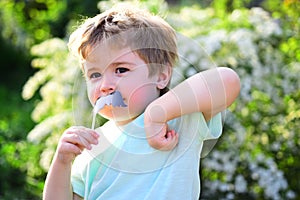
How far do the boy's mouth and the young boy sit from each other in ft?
0.04

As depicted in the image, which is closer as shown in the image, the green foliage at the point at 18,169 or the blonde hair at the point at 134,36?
the blonde hair at the point at 134,36

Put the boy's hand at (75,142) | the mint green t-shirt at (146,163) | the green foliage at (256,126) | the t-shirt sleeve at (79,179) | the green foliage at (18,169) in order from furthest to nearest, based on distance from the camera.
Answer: the green foliage at (18,169) < the green foliage at (256,126) < the t-shirt sleeve at (79,179) < the mint green t-shirt at (146,163) < the boy's hand at (75,142)

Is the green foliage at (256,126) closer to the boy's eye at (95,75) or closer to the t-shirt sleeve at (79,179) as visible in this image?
the t-shirt sleeve at (79,179)

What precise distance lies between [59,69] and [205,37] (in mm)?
1050

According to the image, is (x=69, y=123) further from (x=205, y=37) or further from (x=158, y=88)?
(x=158, y=88)

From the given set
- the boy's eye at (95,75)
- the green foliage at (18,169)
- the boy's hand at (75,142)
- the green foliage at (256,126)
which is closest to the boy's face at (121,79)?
the boy's eye at (95,75)

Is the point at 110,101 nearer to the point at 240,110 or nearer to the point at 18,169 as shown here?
the point at 240,110

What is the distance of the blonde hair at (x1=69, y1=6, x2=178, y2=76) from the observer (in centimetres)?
195

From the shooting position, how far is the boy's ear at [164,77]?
78.6 inches

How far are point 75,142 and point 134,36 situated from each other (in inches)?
12.5

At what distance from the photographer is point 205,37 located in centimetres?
470

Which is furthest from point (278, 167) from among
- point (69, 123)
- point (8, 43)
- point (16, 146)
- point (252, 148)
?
point (8, 43)

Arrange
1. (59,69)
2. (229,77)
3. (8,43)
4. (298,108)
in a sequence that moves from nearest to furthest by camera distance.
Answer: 1. (229,77)
2. (298,108)
3. (59,69)
4. (8,43)

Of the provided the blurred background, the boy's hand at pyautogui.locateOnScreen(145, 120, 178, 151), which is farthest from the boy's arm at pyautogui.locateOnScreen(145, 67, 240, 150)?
the blurred background
